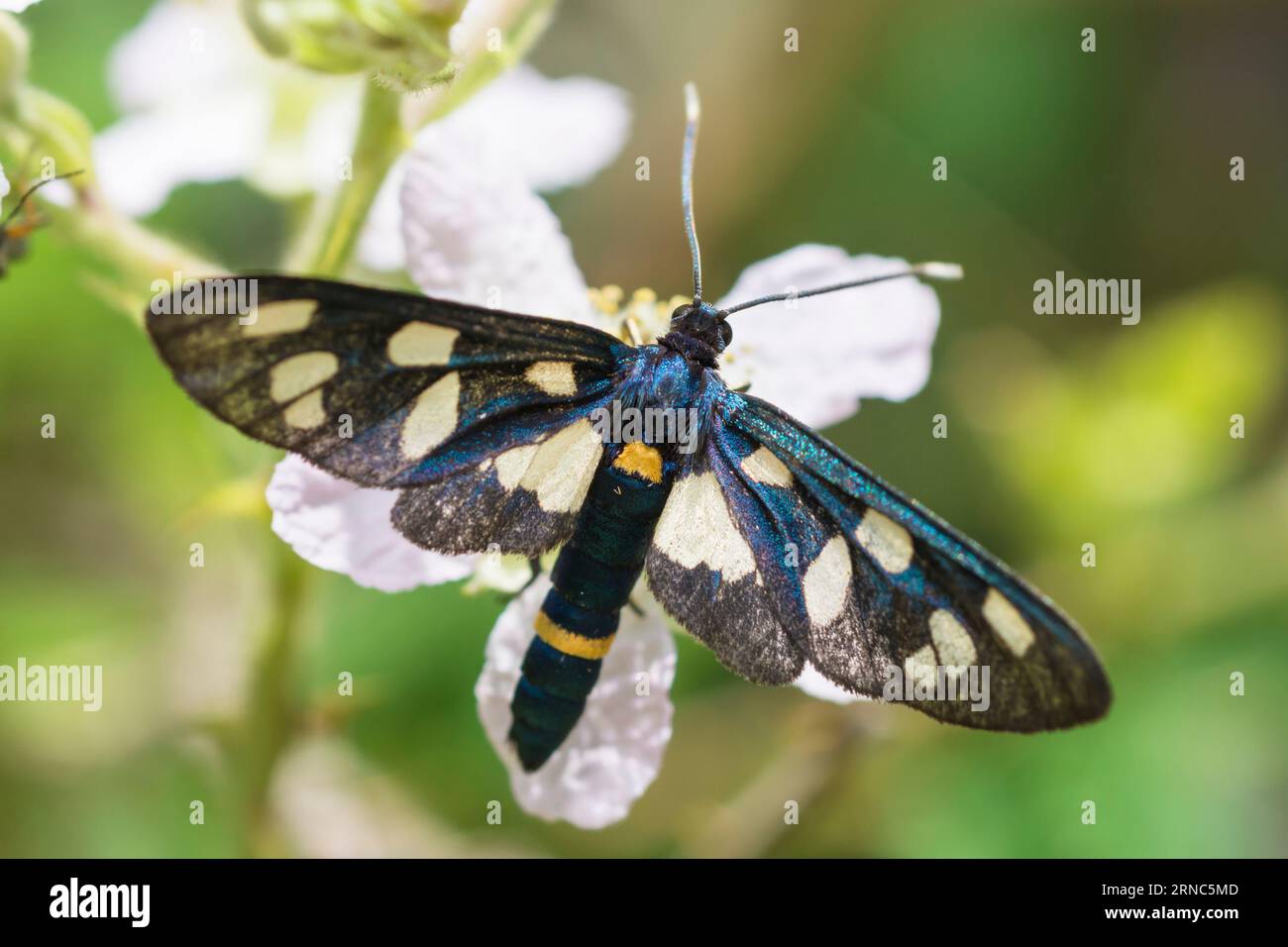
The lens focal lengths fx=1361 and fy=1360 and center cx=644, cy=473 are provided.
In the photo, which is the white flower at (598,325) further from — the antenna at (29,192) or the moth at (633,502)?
the antenna at (29,192)

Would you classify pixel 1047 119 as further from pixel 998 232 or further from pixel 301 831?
pixel 301 831

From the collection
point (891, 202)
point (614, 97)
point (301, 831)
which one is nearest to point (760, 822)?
point (301, 831)

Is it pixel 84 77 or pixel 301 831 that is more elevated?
pixel 84 77

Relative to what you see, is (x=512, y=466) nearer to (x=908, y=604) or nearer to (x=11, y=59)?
(x=908, y=604)

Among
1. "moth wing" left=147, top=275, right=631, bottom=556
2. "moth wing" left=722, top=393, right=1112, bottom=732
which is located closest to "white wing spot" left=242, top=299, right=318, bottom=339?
"moth wing" left=147, top=275, right=631, bottom=556

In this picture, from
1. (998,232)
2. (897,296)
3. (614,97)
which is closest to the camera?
(897,296)

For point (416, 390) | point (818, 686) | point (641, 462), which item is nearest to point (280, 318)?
point (416, 390)

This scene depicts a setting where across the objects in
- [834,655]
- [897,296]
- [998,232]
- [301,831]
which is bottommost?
[301,831]
